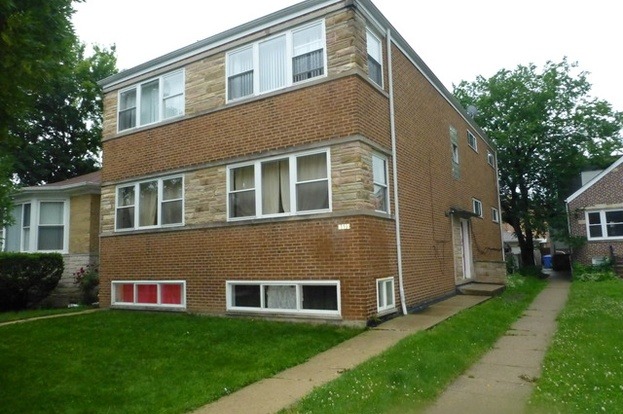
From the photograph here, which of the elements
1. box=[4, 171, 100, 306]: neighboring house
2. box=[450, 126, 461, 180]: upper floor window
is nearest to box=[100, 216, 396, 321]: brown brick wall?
box=[4, 171, 100, 306]: neighboring house

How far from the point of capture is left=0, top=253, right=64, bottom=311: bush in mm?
14258

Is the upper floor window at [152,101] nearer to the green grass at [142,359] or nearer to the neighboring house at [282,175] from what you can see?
the neighboring house at [282,175]

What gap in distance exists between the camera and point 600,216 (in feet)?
79.3

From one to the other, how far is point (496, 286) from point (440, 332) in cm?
772

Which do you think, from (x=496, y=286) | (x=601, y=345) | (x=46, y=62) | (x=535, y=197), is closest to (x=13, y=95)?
(x=46, y=62)

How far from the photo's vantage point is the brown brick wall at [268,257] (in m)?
9.12

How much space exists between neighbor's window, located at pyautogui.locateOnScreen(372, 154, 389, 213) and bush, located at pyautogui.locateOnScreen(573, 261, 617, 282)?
15325 mm

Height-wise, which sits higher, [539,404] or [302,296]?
[302,296]

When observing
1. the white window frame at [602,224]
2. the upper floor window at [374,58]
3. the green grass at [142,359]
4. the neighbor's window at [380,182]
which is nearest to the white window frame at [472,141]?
the upper floor window at [374,58]

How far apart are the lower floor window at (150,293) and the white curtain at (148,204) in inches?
65.9

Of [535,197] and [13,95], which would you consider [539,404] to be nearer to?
[13,95]

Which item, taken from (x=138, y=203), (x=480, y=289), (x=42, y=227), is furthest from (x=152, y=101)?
(x=480, y=289)

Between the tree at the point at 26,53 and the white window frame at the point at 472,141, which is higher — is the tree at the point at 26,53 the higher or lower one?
the lower one

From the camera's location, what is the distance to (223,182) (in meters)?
11.3
